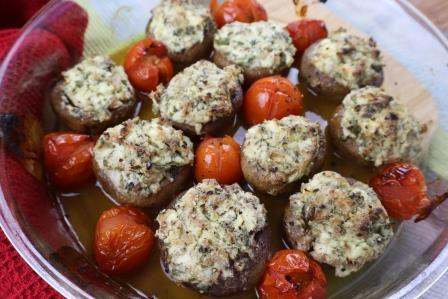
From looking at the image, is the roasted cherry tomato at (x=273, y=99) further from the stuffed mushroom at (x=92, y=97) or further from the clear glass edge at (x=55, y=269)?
the clear glass edge at (x=55, y=269)

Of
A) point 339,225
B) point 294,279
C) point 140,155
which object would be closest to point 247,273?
point 294,279

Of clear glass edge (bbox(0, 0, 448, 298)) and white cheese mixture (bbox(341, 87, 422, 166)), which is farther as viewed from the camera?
white cheese mixture (bbox(341, 87, 422, 166))

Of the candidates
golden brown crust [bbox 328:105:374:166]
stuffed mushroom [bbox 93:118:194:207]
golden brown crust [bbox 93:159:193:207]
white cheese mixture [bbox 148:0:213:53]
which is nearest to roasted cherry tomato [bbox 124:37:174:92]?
white cheese mixture [bbox 148:0:213:53]

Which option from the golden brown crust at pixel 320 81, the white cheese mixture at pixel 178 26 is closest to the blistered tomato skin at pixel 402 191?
the golden brown crust at pixel 320 81

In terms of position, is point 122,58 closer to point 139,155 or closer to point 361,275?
point 139,155

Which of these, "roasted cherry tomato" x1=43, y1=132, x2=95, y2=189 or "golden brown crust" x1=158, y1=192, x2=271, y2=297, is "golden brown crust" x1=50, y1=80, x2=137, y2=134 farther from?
"golden brown crust" x1=158, y1=192, x2=271, y2=297

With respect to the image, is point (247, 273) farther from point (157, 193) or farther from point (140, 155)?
point (140, 155)
